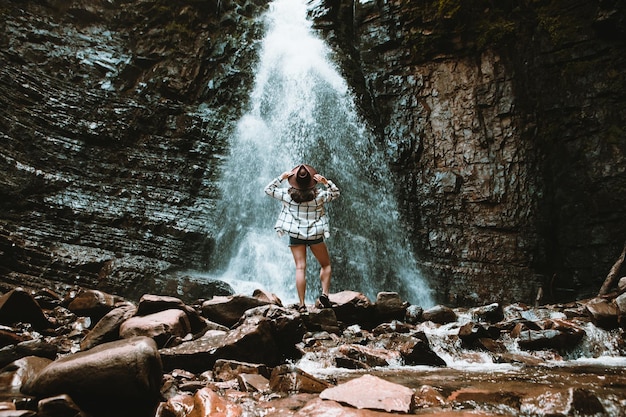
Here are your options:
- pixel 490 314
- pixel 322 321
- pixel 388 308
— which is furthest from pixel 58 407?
pixel 490 314

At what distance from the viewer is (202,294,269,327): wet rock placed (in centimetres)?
459

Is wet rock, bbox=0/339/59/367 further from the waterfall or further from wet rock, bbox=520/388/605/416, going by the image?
the waterfall

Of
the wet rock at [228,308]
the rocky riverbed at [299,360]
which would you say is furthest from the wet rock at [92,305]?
the wet rock at [228,308]

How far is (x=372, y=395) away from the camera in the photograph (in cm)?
228

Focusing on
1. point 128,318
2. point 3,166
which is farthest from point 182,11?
point 128,318

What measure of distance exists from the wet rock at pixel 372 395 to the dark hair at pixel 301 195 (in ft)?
10.3

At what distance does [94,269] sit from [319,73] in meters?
9.10

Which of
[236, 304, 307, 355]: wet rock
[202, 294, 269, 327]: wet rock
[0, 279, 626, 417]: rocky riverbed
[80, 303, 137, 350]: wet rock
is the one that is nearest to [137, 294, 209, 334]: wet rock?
[0, 279, 626, 417]: rocky riverbed

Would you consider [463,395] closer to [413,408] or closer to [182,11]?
[413,408]

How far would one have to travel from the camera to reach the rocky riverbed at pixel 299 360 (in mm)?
2186

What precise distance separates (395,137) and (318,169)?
2.76m

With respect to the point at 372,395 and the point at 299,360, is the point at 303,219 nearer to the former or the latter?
the point at 299,360

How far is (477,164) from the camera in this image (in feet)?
36.0

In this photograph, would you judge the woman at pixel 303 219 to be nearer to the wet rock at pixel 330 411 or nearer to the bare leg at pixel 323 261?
the bare leg at pixel 323 261
